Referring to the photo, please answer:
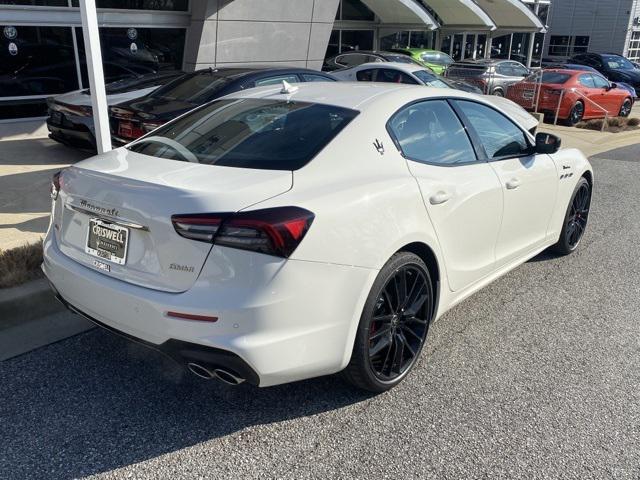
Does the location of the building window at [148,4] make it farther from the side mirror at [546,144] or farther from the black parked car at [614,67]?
the black parked car at [614,67]

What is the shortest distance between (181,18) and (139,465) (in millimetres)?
11339

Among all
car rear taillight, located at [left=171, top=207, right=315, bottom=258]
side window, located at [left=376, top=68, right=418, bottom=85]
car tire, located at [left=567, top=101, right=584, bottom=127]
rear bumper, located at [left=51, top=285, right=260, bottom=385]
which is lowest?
car tire, located at [left=567, top=101, right=584, bottom=127]

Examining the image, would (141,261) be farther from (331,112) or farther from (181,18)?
(181,18)

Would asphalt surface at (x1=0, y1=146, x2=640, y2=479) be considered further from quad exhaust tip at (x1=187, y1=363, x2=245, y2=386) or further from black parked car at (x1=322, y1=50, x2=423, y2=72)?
black parked car at (x1=322, y1=50, x2=423, y2=72)

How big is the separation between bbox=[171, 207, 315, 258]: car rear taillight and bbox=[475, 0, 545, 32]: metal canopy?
27058 millimetres

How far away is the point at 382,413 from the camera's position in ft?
10.1

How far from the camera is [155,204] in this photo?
260cm

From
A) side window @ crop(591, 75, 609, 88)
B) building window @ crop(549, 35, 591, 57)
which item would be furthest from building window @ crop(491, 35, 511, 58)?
side window @ crop(591, 75, 609, 88)

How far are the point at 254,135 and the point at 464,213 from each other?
1.32 meters

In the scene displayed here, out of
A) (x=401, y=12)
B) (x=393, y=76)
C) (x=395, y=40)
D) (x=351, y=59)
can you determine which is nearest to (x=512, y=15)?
(x=395, y=40)

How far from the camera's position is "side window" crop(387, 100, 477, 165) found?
3.41m

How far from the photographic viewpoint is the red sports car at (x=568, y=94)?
15.3 meters

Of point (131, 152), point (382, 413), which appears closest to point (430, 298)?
point (382, 413)

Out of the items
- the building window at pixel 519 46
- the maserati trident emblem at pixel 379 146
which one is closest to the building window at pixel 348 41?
the building window at pixel 519 46
